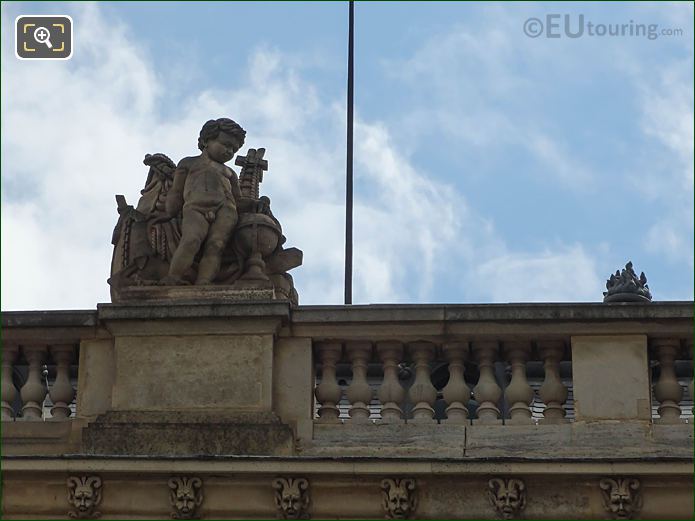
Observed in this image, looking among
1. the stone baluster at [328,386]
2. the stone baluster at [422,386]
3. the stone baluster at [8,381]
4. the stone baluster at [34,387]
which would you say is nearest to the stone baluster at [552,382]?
the stone baluster at [422,386]

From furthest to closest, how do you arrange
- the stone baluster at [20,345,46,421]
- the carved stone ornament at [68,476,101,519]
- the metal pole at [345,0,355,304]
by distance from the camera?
the metal pole at [345,0,355,304] → the stone baluster at [20,345,46,421] → the carved stone ornament at [68,476,101,519]

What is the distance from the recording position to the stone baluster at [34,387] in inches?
666

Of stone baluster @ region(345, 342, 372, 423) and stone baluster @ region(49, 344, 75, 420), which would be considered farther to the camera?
stone baluster @ region(49, 344, 75, 420)

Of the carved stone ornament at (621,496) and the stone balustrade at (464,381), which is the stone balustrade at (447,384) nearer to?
the stone balustrade at (464,381)

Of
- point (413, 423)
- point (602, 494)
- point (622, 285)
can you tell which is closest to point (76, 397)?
point (413, 423)

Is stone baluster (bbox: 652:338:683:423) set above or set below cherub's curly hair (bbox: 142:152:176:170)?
below

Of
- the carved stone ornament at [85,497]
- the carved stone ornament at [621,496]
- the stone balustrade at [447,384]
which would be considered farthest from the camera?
the stone balustrade at [447,384]

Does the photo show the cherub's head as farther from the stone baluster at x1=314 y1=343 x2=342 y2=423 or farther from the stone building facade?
the stone baluster at x1=314 y1=343 x2=342 y2=423

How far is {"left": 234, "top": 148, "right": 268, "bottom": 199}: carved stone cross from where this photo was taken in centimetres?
1792

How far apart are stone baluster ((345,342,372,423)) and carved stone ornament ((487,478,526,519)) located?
1.44 metres

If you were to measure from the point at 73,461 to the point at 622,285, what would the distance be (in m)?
8.94

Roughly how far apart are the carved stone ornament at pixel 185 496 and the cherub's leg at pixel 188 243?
2.13 meters

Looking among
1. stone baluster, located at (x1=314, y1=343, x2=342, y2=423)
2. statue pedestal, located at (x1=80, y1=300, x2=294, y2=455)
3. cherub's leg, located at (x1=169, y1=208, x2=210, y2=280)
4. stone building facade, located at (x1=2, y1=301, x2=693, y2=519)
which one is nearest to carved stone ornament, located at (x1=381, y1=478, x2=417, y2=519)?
stone building facade, located at (x1=2, y1=301, x2=693, y2=519)

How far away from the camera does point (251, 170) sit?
18016mm
